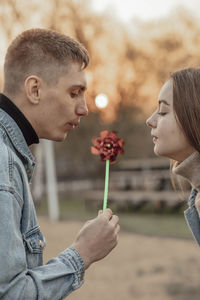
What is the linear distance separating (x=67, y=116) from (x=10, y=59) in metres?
0.35

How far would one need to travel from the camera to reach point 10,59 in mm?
1805

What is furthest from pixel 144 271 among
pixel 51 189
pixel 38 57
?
pixel 51 189

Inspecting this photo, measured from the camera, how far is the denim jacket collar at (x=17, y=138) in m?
1.62

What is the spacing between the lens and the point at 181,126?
211 cm

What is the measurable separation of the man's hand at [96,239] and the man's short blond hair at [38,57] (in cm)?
63

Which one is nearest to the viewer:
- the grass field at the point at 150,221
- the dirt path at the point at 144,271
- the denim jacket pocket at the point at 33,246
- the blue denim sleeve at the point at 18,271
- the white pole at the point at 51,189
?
the blue denim sleeve at the point at 18,271

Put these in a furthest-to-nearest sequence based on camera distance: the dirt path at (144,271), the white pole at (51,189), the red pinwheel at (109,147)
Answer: the white pole at (51,189) → the dirt path at (144,271) → the red pinwheel at (109,147)

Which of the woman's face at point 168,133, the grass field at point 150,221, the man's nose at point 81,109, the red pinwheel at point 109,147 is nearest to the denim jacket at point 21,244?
the man's nose at point 81,109

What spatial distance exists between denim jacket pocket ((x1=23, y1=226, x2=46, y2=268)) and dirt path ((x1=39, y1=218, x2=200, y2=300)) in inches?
136

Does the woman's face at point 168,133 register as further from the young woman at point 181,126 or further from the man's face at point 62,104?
the man's face at point 62,104

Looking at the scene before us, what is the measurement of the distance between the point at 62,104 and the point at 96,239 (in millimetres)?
600

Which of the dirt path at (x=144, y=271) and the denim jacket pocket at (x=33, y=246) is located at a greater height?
the denim jacket pocket at (x=33, y=246)

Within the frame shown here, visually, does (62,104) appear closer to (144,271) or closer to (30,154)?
(30,154)

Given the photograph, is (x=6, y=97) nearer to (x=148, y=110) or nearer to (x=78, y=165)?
(x=148, y=110)
